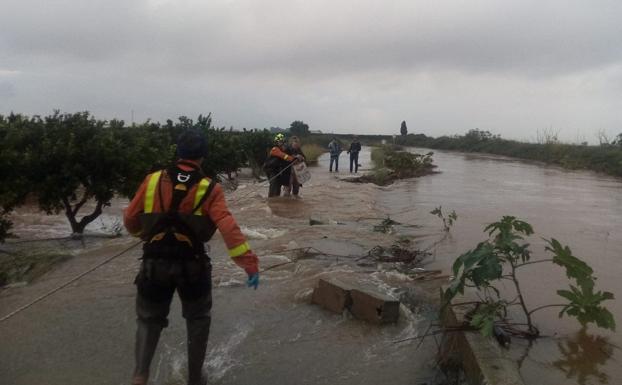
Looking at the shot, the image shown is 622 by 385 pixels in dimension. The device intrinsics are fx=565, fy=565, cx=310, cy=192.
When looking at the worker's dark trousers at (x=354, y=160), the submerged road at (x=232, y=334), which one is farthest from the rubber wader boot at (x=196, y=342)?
the worker's dark trousers at (x=354, y=160)

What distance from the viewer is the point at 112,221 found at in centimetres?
1262

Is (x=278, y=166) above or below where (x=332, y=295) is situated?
above

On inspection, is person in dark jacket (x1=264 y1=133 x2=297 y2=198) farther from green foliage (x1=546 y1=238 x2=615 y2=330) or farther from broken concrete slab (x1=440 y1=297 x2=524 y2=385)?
green foliage (x1=546 y1=238 x2=615 y2=330)

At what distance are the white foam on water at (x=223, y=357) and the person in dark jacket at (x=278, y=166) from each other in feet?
27.2

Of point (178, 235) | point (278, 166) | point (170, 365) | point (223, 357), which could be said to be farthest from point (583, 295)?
point (278, 166)

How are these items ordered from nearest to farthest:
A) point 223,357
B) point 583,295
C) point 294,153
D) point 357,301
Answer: point 583,295
point 223,357
point 357,301
point 294,153

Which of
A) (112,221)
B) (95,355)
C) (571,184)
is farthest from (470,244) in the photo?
(571,184)

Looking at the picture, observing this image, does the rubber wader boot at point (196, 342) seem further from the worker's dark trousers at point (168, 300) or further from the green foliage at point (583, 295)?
the green foliage at point (583, 295)

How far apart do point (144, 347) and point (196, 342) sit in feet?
1.15

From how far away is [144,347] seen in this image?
12.5ft

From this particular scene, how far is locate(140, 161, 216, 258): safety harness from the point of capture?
3.64m

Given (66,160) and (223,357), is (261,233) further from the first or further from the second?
(223,357)

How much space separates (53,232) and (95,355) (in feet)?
24.4

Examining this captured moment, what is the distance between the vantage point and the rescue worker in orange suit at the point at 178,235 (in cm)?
365
